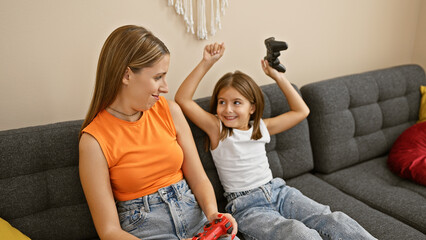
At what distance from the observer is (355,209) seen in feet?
5.33

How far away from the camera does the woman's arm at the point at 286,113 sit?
174 cm

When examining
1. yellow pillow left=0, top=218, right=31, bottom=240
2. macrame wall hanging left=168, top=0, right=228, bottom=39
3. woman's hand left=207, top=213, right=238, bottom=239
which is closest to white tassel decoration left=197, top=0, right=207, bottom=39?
macrame wall hanging left=168, top=0, right=228, bottom=39

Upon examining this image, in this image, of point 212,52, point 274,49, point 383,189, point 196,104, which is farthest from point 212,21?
point 383,189

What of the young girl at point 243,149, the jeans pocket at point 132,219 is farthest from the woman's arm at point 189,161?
the jeans pocket at point 132,219

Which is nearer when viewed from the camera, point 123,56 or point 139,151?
point 123,56

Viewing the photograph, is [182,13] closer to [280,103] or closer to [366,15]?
[280,103]

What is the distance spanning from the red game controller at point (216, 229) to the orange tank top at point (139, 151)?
0.28 metres

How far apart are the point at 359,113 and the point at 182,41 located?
1.09 m

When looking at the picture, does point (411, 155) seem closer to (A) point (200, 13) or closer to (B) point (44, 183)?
(A) point (200, 13)

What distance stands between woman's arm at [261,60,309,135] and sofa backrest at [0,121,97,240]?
35.6 inches

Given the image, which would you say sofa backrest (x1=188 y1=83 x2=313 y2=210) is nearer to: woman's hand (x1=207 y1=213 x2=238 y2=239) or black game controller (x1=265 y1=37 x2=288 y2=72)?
black game controller (x1=265 y1=37 x2=288 y2=72)

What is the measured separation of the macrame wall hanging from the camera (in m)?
1.76

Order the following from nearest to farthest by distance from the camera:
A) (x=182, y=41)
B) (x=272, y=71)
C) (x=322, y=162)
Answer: (x=272, y=71), (x=182, y=41), (x=322, y=162)

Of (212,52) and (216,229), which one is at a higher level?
(212,52)
